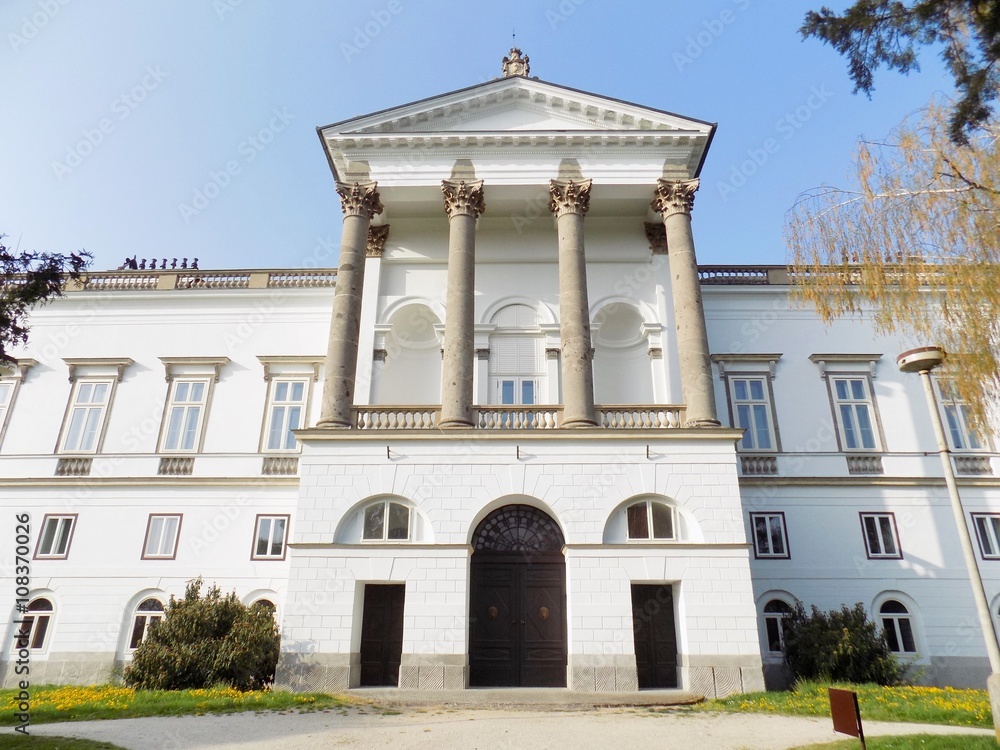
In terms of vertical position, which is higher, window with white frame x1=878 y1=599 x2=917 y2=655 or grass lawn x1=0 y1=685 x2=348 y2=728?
window with white frame x1=878 y1=599 x2=917 y2=655

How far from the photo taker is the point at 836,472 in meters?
22.4

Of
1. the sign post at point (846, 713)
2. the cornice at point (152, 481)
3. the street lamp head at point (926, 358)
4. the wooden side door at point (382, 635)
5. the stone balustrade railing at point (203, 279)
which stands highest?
the stone balustrade railing at point (203, 279)

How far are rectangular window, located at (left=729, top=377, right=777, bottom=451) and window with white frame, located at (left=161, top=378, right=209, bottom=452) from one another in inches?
745

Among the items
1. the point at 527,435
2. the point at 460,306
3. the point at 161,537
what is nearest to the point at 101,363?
the point at 161,537

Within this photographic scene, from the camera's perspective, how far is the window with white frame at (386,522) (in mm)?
17434

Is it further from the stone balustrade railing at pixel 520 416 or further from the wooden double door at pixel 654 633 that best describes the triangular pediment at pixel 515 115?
the wooden double door at pixel 654 633

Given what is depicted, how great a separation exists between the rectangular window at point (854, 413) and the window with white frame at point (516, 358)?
34.7ft

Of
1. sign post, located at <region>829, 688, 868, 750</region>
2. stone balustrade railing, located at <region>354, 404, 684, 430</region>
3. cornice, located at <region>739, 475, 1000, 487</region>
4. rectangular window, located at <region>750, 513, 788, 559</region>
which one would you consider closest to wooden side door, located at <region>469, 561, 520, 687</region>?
A: stone balustrade railing, located at <region>354, 404, 684, 430</region>

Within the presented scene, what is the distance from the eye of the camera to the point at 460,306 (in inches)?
770

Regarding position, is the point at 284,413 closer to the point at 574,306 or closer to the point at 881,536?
the point at 574,306

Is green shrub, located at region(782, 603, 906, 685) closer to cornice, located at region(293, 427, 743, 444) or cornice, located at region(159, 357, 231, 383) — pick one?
cornice, located at region(293, 427, 743, 444)

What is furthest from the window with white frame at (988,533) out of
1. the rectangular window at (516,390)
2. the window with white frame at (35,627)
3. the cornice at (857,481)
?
the window with white frame at (35,627)

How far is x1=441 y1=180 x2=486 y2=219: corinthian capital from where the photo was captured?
21406 millimetres

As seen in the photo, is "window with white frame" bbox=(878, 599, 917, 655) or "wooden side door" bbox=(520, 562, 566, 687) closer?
"wooden side door" bbox=(520, 562, 566, 687)
